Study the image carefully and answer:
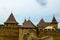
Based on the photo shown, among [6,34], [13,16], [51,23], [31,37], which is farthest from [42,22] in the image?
[31,37]

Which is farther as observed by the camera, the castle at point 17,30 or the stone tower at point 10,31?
the stone tower at point 10,31

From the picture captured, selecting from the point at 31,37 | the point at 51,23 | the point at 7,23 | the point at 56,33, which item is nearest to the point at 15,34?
the point at 7,23

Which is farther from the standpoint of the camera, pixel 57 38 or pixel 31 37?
pixel 57 38

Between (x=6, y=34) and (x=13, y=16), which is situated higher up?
(x=13, y=16)

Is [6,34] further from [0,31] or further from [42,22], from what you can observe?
[42,22]

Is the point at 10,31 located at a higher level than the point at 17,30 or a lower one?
lower

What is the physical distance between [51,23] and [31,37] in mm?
29236

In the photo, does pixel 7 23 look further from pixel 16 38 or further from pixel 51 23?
pixel 51 23

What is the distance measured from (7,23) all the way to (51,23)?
13.0 m

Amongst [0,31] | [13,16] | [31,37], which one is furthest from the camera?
[13,16]

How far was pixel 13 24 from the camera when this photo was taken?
2892 centimetres

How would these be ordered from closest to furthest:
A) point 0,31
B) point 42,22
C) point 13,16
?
point 0,31 < point 13,16 < point 42,22

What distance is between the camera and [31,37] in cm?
1013

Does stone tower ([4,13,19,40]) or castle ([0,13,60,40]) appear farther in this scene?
stone tower ([4,13,19,40])
